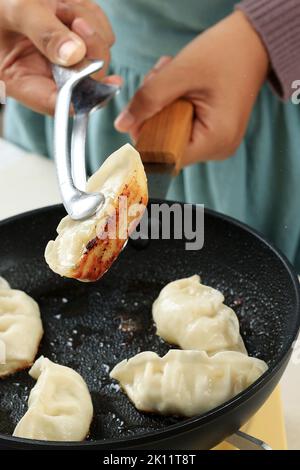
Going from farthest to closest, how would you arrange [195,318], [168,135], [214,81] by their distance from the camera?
1. [214,81]
2. [168,135]
3. [195,318]

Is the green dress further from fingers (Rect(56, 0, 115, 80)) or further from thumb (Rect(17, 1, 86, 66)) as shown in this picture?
thumb (Rect(17, 1, 86, 66))

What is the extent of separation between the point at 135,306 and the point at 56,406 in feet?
0.71

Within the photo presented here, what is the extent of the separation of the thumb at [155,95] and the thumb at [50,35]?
0.18m

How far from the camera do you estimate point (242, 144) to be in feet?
4.44

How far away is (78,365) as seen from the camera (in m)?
0.92

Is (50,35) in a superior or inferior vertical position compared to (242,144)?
superior

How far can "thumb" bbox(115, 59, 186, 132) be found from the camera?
116 centimetres

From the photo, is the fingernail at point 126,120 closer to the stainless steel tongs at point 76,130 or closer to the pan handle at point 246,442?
the stainless steel tongs at point 76,130

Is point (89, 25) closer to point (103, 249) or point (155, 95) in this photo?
point (155, 95)

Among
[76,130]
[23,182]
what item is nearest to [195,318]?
[76,130]

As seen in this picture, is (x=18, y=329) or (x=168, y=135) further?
(x=168, y=135)

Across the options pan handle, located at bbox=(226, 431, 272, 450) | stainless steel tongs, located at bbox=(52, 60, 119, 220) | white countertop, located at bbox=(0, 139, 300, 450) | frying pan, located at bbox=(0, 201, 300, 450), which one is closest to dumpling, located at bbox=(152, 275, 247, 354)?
frying pan, located at bbox=(0, 201, 300, 450)
